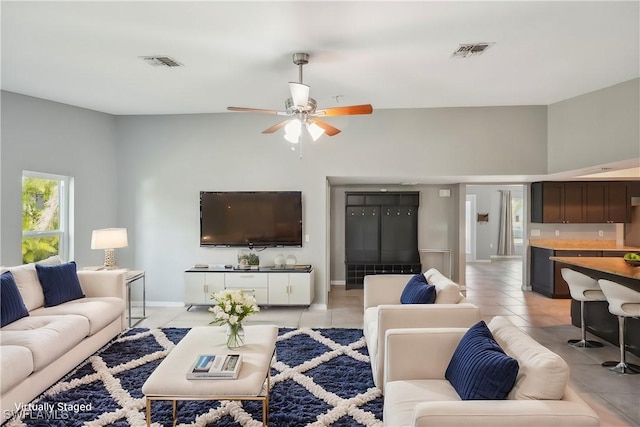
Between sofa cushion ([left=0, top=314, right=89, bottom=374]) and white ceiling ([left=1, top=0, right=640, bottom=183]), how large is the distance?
2.38 meters

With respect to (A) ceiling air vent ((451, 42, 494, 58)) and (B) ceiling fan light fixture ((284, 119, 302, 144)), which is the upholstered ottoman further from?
(A) ceiling air vent ((451, 42, 494, 58))

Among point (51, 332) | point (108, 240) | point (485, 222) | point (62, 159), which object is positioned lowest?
point (51, 332)

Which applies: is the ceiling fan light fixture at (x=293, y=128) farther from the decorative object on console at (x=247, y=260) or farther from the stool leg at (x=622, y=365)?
the stool leg at (x=622, y=365)

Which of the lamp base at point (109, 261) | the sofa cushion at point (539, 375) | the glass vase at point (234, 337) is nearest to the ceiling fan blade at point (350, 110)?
the glass vase at point (234, 337)

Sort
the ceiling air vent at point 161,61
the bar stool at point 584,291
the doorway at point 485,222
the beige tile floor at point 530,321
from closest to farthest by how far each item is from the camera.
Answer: the beige tile floor at point 530,321
the ceiling air vent at point 161,61
the bar stool at point 584,291
the doorway at point 485,222

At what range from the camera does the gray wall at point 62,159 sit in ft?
13.5

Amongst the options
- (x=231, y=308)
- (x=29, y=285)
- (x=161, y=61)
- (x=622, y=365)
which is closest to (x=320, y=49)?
(x=161, y=61)

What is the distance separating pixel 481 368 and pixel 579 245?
6224 mm

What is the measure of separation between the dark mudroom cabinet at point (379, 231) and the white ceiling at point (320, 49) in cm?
264

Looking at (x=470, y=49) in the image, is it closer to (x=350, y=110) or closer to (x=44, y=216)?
(x=350, y=110)

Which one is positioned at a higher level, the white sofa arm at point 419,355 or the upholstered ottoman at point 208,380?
the white sofa arm at point 419,355

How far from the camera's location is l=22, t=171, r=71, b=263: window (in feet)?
14.5

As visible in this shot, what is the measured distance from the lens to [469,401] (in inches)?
66.5

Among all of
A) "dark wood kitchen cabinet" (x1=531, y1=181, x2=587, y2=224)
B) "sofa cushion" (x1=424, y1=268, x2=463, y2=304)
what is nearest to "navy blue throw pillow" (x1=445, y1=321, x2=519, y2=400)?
"sofa cushion" (x1=424, y1=268, x2=463, y2=304)
